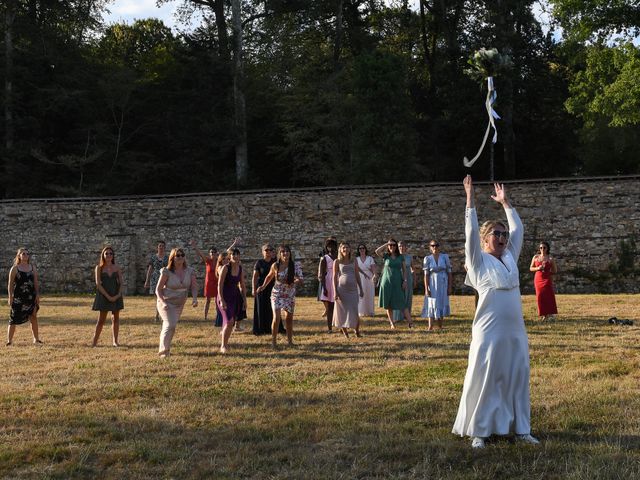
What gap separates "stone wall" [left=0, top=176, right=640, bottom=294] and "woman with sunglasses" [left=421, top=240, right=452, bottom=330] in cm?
1164

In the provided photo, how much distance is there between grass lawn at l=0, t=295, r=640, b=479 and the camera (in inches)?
225

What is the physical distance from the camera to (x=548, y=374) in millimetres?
9164

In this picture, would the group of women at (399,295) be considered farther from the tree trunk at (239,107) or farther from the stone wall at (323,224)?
the tree trunk at (239,107)

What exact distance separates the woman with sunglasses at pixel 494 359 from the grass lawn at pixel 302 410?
18 centimetres

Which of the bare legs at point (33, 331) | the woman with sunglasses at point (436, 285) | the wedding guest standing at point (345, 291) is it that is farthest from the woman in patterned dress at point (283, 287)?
the bare legs at point (33, 331)

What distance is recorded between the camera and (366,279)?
1669cm

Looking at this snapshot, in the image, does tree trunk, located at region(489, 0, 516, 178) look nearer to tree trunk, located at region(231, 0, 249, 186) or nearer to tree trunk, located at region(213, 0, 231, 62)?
tree trunk, located at region(231, 0, 249, 186)

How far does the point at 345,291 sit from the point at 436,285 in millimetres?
2153

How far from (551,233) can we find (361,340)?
15.1 metres

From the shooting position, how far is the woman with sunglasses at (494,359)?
236 inches

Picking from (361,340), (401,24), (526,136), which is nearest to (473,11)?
(401,24)

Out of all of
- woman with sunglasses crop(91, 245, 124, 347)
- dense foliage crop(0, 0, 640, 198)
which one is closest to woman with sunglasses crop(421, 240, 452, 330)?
woman with sunglasses crop(91, 245, 124, 347)

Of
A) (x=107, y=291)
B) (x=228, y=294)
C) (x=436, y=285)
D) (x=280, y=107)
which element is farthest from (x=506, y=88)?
(x=107, y=291)

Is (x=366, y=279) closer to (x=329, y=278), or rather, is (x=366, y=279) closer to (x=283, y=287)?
(x=329, y=278)
